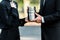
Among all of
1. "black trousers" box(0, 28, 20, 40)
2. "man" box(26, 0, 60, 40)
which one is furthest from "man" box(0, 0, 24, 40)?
"man" box(26, 0, 60, 40)

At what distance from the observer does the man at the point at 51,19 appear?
2391mm

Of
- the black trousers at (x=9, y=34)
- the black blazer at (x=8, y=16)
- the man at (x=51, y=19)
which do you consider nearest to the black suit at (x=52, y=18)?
the man at (x=51, y=19)

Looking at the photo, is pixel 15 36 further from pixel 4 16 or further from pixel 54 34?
pixel 54 34

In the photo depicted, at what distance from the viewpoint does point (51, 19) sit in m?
2.42

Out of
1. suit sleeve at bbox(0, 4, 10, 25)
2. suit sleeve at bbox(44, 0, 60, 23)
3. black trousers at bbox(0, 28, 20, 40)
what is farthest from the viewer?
black trousers at bbox(0, 28, 20, 40)

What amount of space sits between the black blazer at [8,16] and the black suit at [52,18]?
757 millimetres

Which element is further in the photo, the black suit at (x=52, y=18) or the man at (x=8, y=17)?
the man at (x=8, y=17)

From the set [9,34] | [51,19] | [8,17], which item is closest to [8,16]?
[8,17]

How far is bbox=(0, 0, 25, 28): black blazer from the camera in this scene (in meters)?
3.19

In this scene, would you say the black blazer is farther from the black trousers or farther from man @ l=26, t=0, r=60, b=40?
man @ l=26, t=0, r=60, b=40

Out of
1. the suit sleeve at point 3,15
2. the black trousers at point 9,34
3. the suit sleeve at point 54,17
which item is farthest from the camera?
the black trousers at point 9,34

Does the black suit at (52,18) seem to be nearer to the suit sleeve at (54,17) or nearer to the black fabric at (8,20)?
the suit sleeve at (54,17)

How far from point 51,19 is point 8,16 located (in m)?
0.95

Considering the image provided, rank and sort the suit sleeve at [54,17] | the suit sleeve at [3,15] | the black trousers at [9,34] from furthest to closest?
1. the black trousers at [9,34]
2. the suit sleeve at [3,15]
3. the suit sleeve at [54,17]
